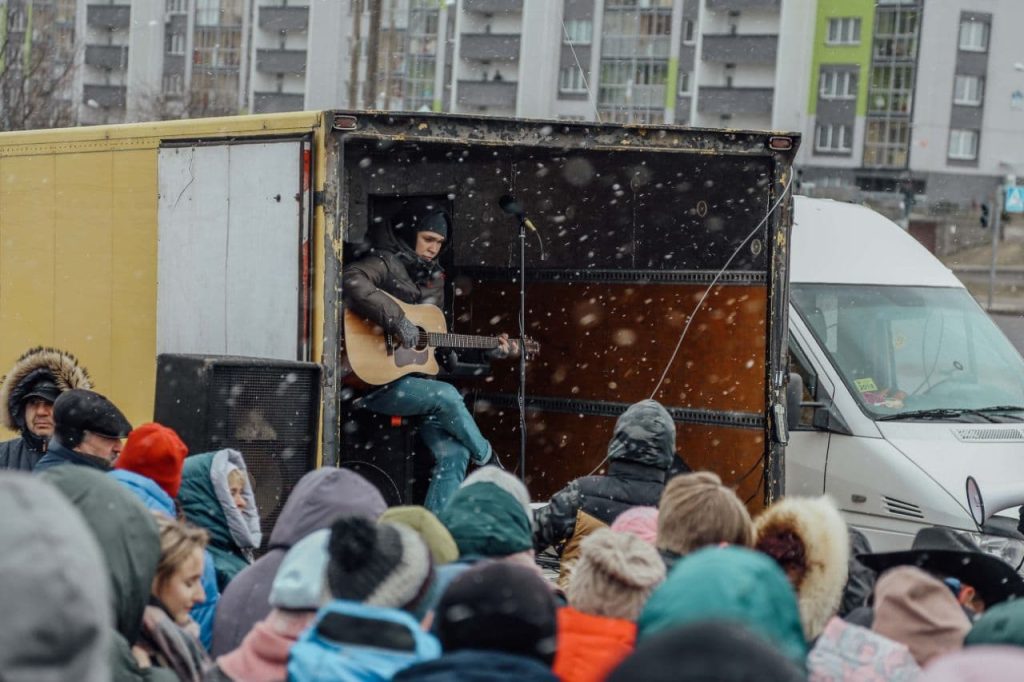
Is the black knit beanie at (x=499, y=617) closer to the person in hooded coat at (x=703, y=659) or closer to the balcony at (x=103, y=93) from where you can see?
the person in hooded coat at (x=703, y=659)

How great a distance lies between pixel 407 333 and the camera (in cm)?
856

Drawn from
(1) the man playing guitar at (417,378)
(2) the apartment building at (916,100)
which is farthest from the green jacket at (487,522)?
(2) the apartment building at (916,100)

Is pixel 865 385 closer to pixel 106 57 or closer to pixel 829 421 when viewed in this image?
pixel 829 421

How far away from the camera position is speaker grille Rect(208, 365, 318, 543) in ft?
23.9

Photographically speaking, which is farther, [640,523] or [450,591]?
[640,523]

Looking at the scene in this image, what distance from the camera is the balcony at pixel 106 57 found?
6925cm

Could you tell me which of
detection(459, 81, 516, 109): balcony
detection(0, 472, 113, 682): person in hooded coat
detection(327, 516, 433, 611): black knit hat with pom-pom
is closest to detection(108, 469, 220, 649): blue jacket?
detection(327, 516, 433, 611): black knit hat with pom-pom

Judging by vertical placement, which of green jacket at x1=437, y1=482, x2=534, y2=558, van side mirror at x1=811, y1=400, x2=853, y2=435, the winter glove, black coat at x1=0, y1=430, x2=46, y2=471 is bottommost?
black coat at x1=0, y1=430, x2=46, y2=471

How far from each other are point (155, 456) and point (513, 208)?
4526 millimetres

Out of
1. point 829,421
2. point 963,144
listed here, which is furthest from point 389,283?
point 963,144

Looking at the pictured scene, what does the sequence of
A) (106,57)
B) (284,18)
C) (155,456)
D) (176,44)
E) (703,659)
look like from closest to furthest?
(703,659), (155,456), (284,18), (106,57), (176,44)

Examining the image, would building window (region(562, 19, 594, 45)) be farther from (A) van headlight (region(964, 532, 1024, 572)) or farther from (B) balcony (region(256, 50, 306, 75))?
(A) van headlight (region(964, 532, 1024, 572))

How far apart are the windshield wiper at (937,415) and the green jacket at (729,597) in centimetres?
588

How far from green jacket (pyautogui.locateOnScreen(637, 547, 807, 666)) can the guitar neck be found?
583cm
